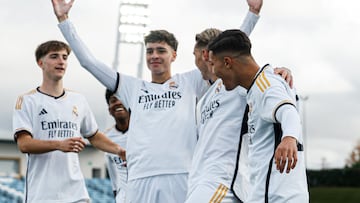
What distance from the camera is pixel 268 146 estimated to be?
4.92 m

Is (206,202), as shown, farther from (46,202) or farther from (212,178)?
(46,202)

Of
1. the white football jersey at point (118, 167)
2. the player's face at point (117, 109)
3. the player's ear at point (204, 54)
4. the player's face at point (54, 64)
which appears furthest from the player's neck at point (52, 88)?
the player's ear at point (204, 54)

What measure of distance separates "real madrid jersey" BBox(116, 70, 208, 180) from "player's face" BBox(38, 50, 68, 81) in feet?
3.40

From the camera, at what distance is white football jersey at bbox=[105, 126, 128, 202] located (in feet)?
28.3

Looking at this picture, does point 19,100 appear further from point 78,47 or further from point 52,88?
point 78,47

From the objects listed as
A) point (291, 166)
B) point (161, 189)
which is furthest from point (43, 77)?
point (291, 166)

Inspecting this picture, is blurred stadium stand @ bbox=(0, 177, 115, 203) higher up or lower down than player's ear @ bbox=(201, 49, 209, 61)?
lower down

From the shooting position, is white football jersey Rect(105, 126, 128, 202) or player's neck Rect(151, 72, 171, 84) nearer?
player's neck Rect(151, 72, 171, 84)

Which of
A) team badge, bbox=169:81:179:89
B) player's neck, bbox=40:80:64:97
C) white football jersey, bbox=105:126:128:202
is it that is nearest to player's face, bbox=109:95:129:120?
white football jersey, bbox=105:126:128:202

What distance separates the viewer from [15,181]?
2727cm

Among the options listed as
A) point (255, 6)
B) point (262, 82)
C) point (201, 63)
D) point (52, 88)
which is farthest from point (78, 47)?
point (262, 82)

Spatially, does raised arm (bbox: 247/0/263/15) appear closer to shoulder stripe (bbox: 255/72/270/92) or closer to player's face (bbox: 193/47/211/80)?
player's face (bbox: 193/47/211/80)

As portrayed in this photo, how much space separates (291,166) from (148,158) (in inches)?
93.5

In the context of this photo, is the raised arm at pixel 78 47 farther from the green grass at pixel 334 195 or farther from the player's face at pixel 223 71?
the green grass at pixel 334 195
